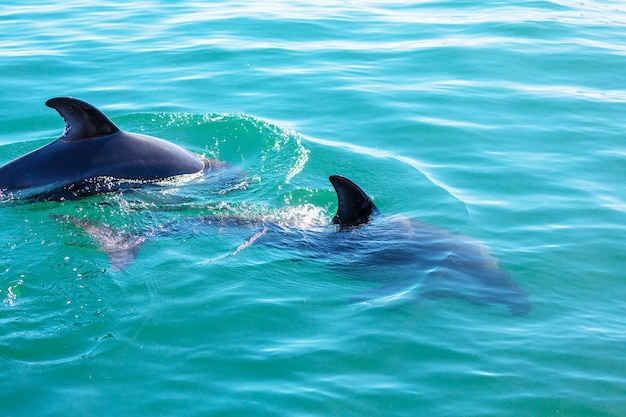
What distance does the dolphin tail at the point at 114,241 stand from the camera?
9.28 metres

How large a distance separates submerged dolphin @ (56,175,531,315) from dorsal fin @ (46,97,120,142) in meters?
1.25

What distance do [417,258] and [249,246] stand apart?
201cm

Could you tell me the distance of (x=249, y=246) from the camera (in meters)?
9.92

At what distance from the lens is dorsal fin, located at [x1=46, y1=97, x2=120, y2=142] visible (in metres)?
10.3

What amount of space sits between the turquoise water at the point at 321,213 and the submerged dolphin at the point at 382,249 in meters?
0.20

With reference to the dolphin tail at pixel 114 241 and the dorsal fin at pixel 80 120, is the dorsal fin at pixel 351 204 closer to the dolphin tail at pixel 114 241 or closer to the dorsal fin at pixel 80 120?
the dolphin tail at pixel 114 241

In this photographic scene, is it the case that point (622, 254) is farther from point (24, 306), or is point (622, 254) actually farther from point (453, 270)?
point (24, 306)

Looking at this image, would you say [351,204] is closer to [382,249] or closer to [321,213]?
[382,249]

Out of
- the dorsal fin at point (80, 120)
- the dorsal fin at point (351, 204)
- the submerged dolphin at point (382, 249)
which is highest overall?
the dorsal fin at point (80, 120)

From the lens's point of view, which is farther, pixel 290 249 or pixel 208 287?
pixel 290 249

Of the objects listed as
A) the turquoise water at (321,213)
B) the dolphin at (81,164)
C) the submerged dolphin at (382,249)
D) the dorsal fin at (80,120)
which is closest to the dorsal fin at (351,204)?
the submerged dolphin at (382,249)

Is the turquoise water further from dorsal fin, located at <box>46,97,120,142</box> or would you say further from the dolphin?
dorsal fin, located at <box>46,97,120,142</box>

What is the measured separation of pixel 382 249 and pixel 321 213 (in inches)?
59.9

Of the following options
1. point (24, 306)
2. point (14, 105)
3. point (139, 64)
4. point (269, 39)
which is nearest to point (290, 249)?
point (24, 306)
